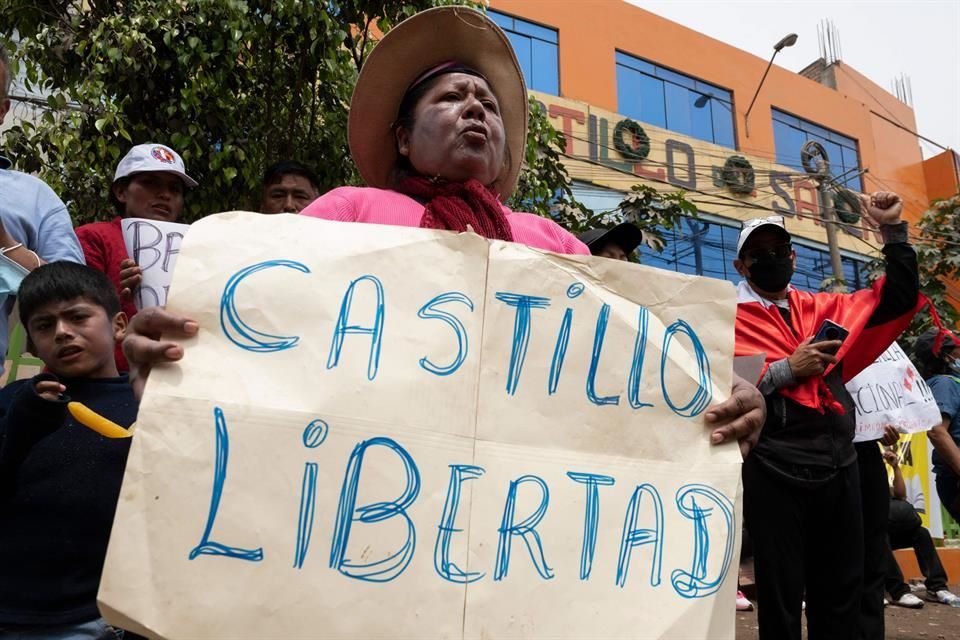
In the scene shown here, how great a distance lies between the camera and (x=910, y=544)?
19.1 feet

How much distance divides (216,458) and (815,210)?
21959mm

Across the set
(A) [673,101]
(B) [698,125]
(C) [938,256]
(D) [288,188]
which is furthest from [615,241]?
(B) [698,125]

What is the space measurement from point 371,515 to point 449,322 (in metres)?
0.32

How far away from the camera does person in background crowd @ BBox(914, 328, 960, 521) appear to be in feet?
14.0

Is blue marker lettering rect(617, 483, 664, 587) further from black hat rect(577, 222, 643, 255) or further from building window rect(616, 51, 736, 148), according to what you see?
building window rect(616, 51, 736, 148)

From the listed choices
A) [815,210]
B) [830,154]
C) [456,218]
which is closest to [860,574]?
[456,218]

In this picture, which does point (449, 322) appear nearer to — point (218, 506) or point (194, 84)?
point (218, 506)

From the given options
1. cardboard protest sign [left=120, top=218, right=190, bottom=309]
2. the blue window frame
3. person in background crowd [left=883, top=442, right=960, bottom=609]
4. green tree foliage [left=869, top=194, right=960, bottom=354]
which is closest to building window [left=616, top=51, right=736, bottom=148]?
the blue window frame

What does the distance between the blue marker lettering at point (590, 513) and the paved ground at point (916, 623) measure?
3.77 meters

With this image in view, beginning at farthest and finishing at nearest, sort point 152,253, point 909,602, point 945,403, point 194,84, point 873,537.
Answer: point 909,602 < point 945,403 < point 194,84 < point 873,537 < point 152,253

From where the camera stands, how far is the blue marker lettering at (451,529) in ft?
3.79

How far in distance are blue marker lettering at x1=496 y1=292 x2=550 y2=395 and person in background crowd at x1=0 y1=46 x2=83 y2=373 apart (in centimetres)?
134

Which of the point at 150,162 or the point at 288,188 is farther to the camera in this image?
the point at 288,188

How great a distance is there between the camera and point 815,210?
822 inches
